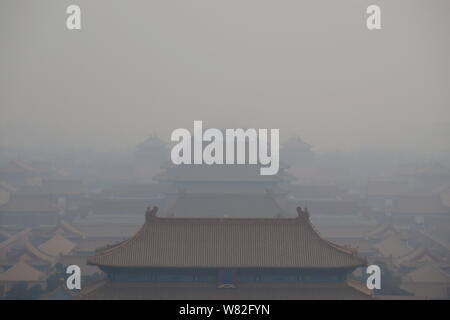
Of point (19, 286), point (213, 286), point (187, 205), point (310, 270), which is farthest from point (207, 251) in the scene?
point (187, 205)

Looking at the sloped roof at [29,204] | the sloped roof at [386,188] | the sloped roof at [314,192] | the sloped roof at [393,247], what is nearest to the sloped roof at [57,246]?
the sloped roof at [29,204]

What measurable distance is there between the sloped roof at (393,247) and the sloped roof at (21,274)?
13796 mm

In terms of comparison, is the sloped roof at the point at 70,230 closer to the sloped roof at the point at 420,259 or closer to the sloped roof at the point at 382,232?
the sloped roof at the point at 382,232

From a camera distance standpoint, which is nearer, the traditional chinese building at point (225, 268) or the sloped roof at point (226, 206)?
the traditional chinese building at point (225, 268)

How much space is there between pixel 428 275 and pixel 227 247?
37.0 ft

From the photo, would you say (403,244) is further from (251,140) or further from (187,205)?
(251,140)

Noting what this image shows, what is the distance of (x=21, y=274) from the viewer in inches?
1253

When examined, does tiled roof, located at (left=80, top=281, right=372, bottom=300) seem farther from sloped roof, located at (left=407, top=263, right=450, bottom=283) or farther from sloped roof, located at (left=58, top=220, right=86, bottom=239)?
sloped roof, located at (left=58, top=220, right=86, bottom=239)

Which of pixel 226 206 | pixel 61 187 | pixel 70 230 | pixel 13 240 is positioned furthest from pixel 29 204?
pixel 226 206

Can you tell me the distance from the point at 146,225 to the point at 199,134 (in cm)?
2584

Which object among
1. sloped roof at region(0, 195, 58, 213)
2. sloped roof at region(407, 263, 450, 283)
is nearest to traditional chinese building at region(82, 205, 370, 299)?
sloped roof at region(407, 263, 450, 283)

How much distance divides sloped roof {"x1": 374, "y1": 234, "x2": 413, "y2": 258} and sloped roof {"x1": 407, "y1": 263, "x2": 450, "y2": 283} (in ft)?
13.1

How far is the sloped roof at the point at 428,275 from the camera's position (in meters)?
A: 31.2

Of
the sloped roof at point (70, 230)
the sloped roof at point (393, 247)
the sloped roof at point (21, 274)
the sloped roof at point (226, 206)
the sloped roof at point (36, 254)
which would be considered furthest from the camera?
the sloped roof at point (70, 230)
